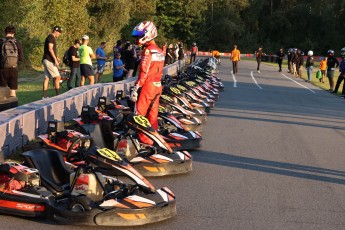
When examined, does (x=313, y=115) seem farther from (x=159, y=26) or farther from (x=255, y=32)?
(x=255, y=32)

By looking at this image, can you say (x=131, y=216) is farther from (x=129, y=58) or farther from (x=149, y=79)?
(x=129, y=58)

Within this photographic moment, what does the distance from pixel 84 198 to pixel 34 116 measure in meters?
3.85

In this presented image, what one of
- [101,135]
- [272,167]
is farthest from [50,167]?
[272,167]

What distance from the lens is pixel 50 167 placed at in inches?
249

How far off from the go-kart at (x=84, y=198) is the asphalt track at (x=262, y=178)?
0.12 metres

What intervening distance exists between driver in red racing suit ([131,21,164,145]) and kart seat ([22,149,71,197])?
2.25m

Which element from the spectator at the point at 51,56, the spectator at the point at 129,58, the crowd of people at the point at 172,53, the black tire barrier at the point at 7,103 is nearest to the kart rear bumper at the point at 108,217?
the black tire barrier at the point at 7,103

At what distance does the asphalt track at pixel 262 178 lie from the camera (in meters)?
5.79

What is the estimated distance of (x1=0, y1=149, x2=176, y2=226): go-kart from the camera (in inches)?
212

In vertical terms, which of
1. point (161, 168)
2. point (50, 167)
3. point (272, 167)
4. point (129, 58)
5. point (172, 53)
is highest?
point (129, 58)

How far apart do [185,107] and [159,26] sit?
2436 inches

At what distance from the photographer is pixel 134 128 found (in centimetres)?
761

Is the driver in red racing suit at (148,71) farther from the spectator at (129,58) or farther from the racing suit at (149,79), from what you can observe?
the spectator at (129,58)

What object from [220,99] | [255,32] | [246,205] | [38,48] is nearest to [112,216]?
[246,205]
